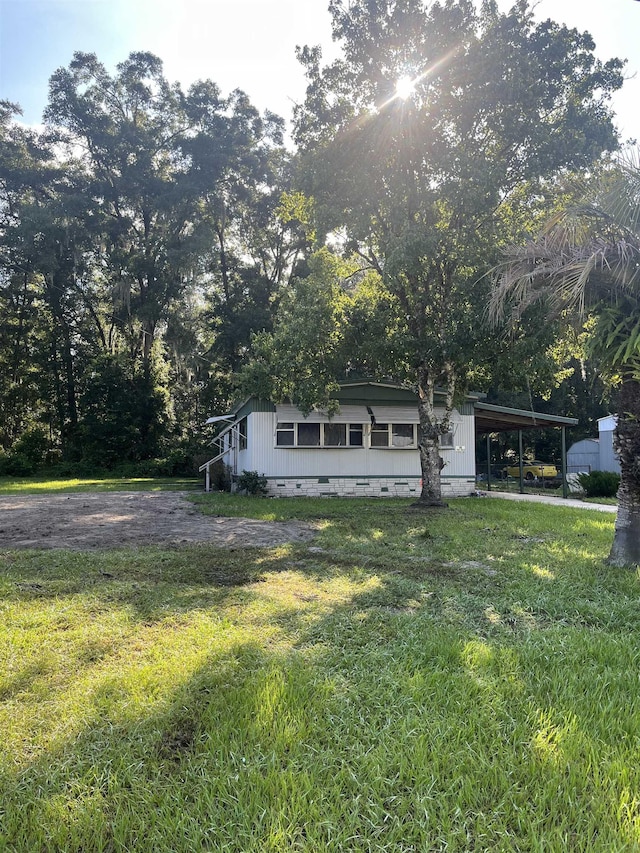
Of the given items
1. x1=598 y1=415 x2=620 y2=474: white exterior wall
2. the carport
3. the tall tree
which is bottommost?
x1=598 y1=415 x2=620 y2=474: white exterior wall

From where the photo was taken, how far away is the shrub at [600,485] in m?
15.5

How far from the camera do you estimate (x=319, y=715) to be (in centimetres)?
230

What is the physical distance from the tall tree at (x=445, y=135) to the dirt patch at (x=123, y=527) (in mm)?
5171

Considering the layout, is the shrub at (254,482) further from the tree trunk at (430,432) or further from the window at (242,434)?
the tree trunk at (430,432)

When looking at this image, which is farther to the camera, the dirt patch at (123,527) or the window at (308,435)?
the window at (308,435)

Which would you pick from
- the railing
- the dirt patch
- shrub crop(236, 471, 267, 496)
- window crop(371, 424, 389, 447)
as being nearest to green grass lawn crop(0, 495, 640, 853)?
the dirt patch

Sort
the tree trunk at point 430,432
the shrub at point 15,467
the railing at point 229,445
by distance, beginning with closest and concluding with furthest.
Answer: the tree trunk at point 430,432 → the railing at point 229,445 → the shrub at point 15,467

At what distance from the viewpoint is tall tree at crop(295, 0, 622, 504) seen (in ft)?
33.5

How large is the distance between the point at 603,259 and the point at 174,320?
24101 mm

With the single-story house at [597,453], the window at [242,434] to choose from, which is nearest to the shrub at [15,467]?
the window at [242,434]

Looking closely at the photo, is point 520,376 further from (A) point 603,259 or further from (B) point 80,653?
(B) point 80,653

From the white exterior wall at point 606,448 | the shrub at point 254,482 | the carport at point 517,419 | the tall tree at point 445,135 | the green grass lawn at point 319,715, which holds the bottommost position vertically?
the green grass lawn at point 319,715

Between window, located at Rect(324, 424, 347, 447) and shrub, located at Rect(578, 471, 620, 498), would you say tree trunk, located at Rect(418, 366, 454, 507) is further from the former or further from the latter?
shrub, located at Rect(578, 471, 620, 498)

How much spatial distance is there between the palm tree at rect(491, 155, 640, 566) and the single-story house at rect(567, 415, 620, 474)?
16.1m
